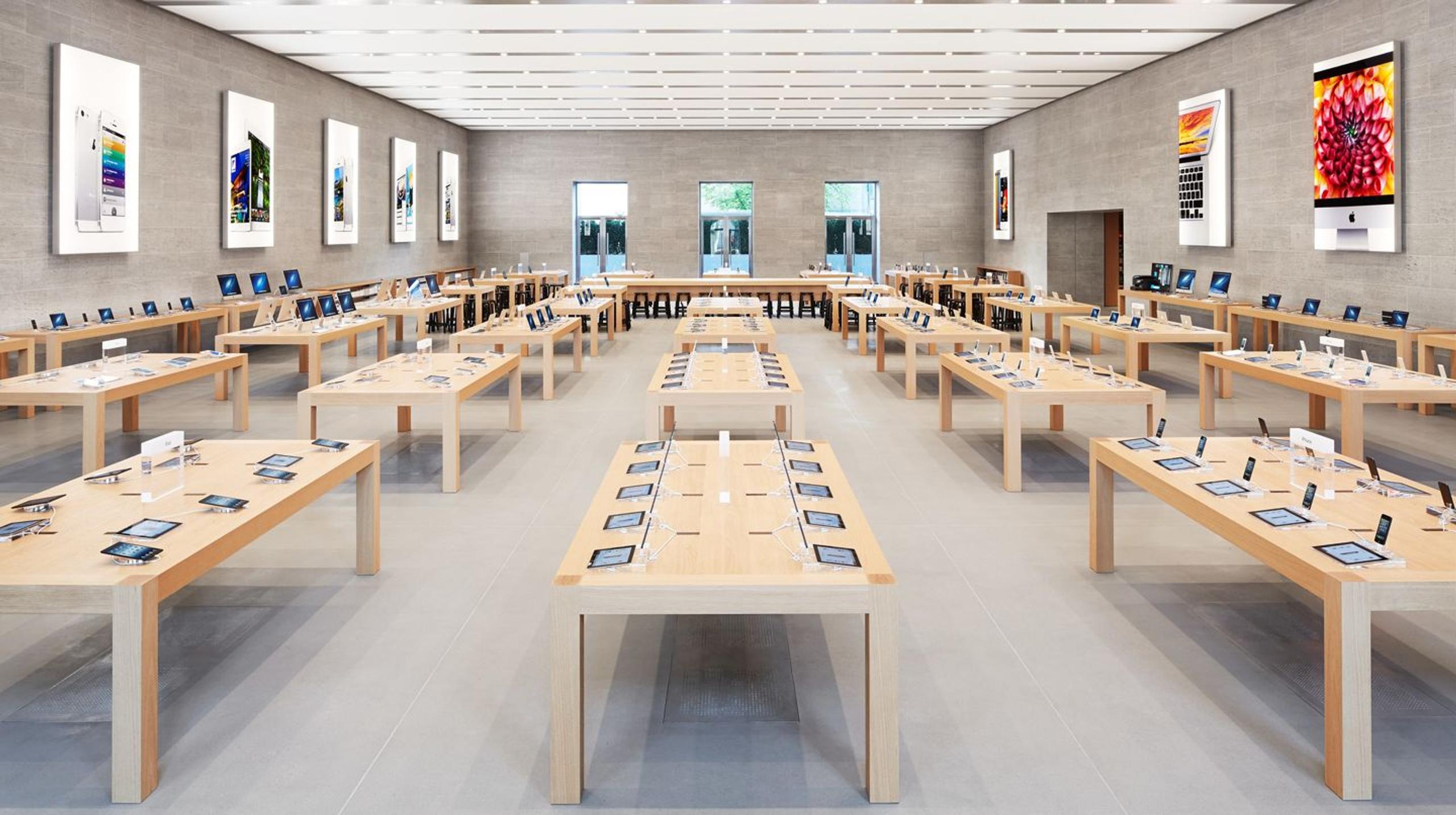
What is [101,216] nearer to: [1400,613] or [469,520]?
[469,520]

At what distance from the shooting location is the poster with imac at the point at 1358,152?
36.3 ft

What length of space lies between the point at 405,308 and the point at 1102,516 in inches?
455

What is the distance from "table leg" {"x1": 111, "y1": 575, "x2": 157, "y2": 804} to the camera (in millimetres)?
2871

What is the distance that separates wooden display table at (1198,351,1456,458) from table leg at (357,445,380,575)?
615 centimetres

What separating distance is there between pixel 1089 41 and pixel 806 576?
47.8 feet

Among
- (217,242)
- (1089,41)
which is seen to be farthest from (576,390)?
(1089,41)

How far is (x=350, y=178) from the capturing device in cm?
1888

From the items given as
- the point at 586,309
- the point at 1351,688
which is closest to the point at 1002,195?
the point at 586,309

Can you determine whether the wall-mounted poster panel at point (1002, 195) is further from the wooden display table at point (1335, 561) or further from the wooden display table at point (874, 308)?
the wooden display table at point (1335, 561)

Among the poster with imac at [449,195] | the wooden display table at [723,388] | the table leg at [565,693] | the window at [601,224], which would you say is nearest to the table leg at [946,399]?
Result: the wooden display table at [723,388]

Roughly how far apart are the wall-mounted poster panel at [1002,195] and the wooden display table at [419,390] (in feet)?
62.9

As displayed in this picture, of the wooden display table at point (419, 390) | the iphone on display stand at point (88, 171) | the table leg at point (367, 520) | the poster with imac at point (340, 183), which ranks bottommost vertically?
the table leg at point (367, 520)

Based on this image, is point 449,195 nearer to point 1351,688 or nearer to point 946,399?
point 946,399

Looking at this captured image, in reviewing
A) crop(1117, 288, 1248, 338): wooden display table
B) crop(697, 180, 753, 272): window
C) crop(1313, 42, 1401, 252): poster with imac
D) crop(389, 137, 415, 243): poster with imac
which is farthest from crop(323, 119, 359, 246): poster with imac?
crop(1313, 42, 1401, 252): poster with imac
